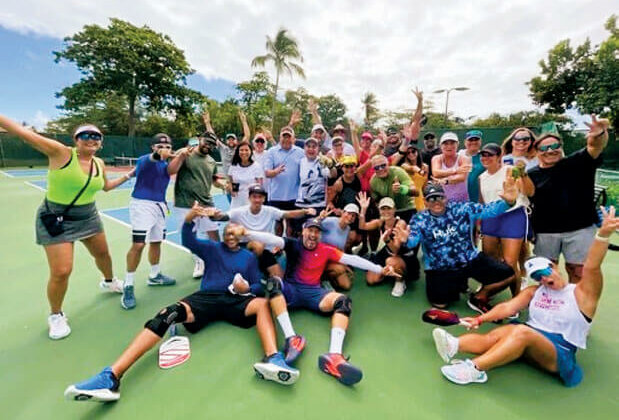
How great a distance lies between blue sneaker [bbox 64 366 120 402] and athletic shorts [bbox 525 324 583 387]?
329cm

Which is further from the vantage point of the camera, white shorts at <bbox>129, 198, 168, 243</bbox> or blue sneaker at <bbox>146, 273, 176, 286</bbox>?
blue sneaker at <bbox>146, 273, 176, 286</bbox>

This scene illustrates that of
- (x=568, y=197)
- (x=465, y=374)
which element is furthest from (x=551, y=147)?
(x=465, y=374)

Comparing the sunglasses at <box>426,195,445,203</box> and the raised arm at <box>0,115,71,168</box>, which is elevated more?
the raised arm at <box>0,115,71,168</box>

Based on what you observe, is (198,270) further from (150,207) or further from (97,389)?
(97,389)

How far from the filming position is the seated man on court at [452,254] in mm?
3277

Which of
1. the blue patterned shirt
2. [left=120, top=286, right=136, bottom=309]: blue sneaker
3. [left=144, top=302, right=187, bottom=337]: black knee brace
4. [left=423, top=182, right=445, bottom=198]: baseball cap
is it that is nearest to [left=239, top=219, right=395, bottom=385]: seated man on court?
the blue patterned shirt

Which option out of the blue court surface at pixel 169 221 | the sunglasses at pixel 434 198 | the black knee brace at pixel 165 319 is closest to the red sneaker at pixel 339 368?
the black knee brace at pixel 165 319

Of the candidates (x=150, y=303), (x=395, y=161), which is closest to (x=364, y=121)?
(x=395, y=161)

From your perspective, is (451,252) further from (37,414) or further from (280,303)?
(37,414)

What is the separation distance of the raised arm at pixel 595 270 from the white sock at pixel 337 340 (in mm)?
1859

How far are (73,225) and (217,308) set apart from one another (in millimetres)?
1657

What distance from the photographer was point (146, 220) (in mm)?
3621

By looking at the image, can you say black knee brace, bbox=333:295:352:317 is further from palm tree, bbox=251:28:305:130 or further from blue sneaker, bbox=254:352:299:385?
palm tree, bbox=251:28:305:130

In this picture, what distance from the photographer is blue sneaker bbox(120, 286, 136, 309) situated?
3.35 m
